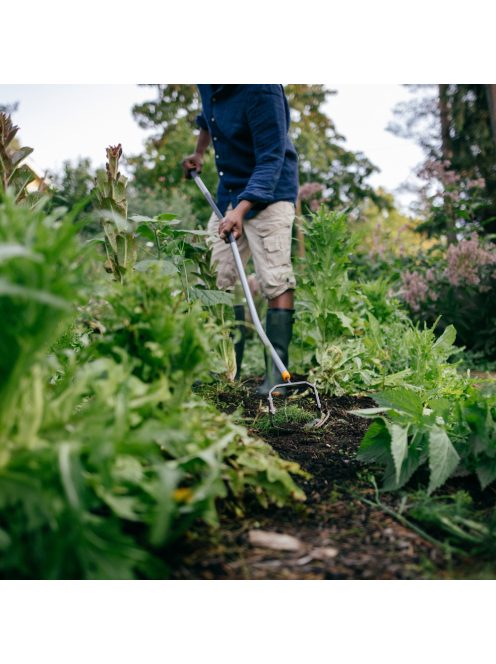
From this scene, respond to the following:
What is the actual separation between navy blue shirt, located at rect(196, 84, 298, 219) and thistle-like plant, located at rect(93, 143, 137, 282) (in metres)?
0.99

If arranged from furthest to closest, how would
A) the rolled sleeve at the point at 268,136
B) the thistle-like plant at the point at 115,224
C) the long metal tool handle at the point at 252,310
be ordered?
the rolled sleeve at the point at 268,136
the long metal tool handle at the point at 252,310
the thistle-like plant at the point at 115,224

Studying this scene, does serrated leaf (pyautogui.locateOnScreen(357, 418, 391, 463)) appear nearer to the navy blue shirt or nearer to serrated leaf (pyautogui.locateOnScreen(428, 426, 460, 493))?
serrated leaf (pyautogui.locateOnScreen(428, 426, 460, 493))

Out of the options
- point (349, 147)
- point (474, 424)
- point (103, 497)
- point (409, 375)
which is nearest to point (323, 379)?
point (409, 375)

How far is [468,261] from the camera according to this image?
5148 mm

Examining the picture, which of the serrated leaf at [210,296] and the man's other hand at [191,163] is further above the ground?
the man's other hand at [191,163]

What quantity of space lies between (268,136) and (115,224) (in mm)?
1507

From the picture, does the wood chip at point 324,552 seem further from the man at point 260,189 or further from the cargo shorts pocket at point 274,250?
the cargo shorts pocket at point 274,250

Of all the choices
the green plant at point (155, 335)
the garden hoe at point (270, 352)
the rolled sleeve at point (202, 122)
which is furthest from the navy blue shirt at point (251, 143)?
the green plant at point (155, 335)

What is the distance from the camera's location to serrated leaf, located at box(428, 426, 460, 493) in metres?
1.44

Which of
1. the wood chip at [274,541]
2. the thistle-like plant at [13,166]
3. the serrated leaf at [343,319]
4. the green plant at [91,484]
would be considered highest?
the thistle-like plant at [13,166]

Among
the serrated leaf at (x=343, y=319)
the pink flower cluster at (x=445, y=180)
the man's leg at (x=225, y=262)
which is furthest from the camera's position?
the pink flower cluster at (x=445, y=180)

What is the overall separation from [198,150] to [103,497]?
3.60 m

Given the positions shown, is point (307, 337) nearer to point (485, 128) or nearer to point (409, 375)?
point (409, 375)

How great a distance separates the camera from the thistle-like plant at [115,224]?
7.48 ft
